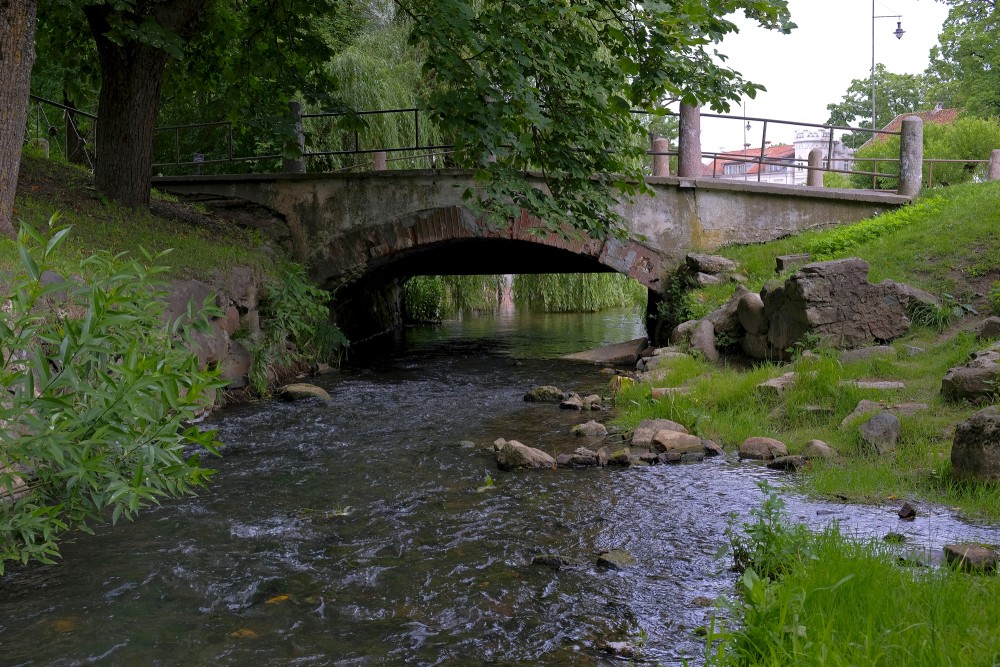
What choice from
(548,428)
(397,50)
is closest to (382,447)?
(548,428)

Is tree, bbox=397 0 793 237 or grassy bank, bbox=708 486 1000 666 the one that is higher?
tree, bbox=397 0 793 237

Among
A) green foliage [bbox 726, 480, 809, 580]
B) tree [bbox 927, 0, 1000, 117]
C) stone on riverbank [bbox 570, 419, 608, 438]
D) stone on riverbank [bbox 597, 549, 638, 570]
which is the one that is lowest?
stone on riverbank [bbox 570, 419, 608, 438]

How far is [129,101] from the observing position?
11.1 meters

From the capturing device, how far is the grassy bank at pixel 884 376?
5492mm

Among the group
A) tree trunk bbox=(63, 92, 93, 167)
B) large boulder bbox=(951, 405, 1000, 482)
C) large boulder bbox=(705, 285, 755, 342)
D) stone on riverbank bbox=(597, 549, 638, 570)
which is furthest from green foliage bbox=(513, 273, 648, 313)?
stone on riverbank bbox=(597, 549, 638, 570)

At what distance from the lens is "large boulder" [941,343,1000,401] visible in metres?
6.13

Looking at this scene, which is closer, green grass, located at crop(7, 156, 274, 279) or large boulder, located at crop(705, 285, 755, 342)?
Result: green grass, located at crop(7, 156, 274, 279)

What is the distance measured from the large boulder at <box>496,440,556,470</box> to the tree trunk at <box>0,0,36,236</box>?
4663mm

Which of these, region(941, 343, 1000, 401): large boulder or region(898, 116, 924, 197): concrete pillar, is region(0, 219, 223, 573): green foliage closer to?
region(941, 343, 1000, 401): large boulder

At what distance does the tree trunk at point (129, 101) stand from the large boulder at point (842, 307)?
8.08m

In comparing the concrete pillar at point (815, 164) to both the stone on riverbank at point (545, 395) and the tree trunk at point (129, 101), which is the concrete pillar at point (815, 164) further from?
the tree trunk at point (129, 101)

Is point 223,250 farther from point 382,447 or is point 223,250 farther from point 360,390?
point 382,447

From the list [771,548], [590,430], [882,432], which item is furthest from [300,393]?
[771,548]

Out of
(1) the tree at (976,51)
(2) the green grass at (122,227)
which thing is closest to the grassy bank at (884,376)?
(2) the green grass at (122,227)
